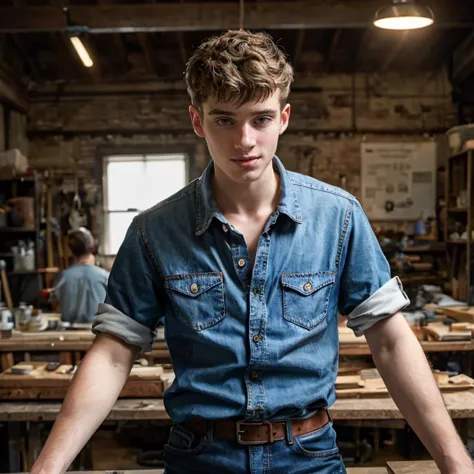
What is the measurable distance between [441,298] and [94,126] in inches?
201

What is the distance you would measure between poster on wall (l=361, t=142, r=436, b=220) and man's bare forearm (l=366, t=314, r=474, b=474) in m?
7.76

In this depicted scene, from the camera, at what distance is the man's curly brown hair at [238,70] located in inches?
61.9

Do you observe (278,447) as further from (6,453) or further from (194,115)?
(6,453)

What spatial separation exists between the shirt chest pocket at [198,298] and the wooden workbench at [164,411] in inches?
85.2

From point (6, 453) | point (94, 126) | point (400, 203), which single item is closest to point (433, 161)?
point (400, 203)

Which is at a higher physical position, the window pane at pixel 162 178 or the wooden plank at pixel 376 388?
the window pane at pixel 162 178

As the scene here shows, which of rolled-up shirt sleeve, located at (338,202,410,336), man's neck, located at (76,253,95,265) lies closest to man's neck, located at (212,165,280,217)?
rolled-up shirt sleeve, located at (338,202,410,336)

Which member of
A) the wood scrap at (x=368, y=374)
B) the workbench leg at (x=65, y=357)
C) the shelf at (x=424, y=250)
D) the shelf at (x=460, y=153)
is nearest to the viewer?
the wood scrap at (x=368, y=374)

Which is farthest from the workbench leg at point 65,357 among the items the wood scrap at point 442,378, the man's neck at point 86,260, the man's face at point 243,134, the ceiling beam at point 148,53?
the ceiling beam at point 148,53

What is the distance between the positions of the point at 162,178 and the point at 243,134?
7.83 metres

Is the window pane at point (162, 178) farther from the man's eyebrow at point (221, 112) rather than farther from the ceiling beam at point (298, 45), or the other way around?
the man's eyebrow at point (221, 112)

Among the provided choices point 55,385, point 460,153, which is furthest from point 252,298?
point 460,153

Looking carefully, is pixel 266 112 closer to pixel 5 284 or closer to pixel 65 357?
pixel 65 357

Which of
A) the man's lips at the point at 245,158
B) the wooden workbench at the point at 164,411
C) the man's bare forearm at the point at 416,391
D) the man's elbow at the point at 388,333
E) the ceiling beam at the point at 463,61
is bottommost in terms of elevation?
the wooden workbench at the point at 164,411
